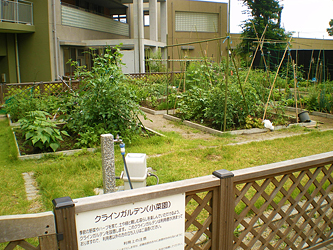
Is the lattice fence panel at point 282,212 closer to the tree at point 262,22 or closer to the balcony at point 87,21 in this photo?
the balcony at point 87,21

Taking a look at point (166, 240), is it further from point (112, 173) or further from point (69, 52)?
point (69, 52)

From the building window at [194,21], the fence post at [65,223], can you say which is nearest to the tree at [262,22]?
the building window at [194,21]

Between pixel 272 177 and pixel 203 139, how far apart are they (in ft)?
17.0

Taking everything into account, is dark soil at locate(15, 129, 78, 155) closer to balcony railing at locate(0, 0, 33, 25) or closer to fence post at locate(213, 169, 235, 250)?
fence post at locate(213, 169, 235, 250)

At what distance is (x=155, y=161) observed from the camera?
234 inches

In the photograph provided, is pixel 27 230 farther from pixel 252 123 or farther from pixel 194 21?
pixel 194 21

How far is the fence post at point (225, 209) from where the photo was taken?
7.99ft

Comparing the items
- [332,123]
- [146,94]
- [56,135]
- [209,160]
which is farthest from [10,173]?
[332,123]

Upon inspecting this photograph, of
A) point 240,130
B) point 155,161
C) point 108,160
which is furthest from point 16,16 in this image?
point 108,160

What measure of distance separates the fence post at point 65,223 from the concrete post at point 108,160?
1872mm

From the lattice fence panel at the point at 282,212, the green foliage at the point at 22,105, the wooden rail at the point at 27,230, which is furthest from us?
the green foliage at the point at 22,105

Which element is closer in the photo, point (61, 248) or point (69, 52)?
point (61, 248)

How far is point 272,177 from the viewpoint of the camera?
275cm

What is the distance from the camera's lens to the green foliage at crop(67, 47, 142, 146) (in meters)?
6.93
